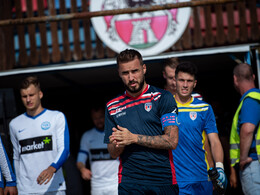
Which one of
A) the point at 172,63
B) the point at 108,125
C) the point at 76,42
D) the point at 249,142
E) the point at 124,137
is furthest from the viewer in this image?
the point at 76,42

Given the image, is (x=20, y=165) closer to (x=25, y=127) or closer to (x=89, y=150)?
(x=25, y=127)

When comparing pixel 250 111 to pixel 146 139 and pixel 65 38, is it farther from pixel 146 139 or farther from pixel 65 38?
pixel 65 38

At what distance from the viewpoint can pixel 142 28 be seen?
639cm

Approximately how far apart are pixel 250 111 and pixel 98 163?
2732mm

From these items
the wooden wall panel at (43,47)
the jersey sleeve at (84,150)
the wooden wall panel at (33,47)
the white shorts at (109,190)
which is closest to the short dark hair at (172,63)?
the jersey sleeve at (84,150)

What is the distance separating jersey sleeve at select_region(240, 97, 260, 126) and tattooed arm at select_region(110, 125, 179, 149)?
1.57 metres

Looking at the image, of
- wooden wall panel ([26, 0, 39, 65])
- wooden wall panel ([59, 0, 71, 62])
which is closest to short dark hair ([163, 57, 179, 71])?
wooden wall panel ([59, 0, 71, 62])

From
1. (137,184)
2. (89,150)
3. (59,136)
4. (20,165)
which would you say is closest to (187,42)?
(89,150)

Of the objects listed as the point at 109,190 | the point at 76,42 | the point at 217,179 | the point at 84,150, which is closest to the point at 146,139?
the point at 217,179

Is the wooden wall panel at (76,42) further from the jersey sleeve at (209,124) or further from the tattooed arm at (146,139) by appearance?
the tattooed arm at (146,139)

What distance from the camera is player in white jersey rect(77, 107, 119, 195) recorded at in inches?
228

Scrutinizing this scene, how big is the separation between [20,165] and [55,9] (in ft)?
12.1

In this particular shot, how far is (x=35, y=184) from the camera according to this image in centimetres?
438

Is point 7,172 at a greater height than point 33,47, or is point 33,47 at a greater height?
point 33,47
